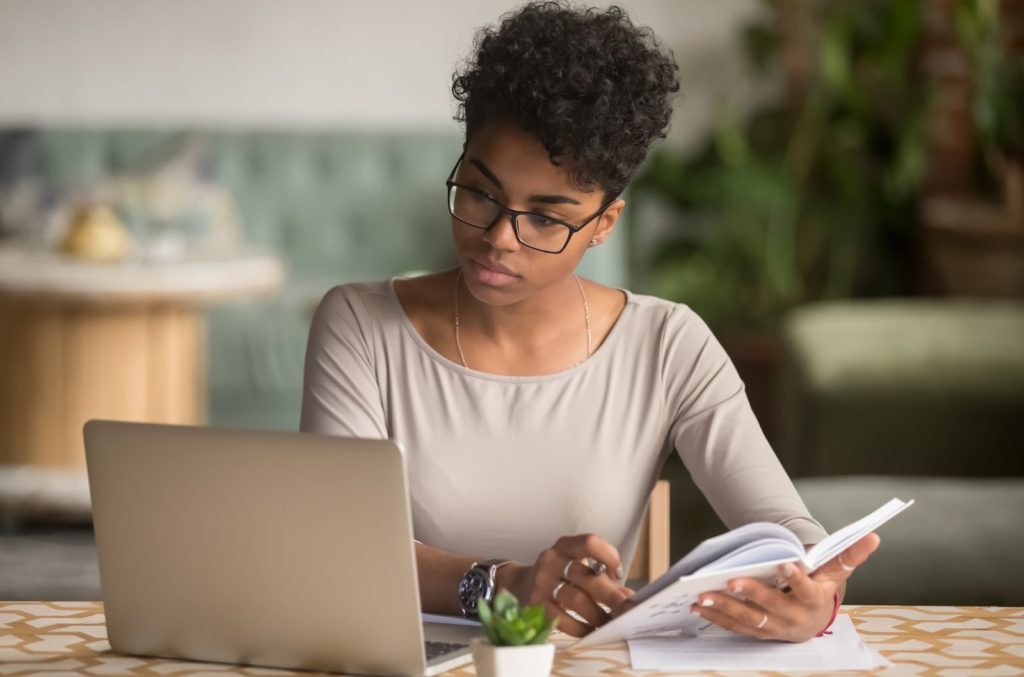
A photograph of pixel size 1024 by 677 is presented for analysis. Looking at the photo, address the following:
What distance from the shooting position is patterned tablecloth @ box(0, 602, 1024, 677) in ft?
4.21

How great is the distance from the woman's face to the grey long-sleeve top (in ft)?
0.58

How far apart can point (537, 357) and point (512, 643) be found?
0.62 meters

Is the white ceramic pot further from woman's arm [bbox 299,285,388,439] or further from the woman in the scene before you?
woman's arm [bbox 299,285,388,439]

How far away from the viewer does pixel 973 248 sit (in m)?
4.91

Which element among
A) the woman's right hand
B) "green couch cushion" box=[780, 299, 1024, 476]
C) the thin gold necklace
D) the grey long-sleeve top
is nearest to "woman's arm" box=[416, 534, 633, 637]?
the woman's right hand

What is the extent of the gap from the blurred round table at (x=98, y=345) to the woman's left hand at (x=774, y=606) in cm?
284

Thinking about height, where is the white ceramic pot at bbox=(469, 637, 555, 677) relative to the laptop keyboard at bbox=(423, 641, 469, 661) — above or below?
above

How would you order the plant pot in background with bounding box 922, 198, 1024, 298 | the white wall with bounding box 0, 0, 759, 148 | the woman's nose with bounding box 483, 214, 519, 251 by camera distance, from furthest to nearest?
the white wall with bounding box 0, 0, 759, 148 < the plant pot in background with bounding box 922, 198, 1024, 298 < the woman's nose with bounding box 483, 214, 519, 251

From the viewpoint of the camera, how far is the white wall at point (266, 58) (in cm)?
577

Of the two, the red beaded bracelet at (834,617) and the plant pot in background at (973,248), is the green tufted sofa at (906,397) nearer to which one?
the plant pot in background at (973,248)

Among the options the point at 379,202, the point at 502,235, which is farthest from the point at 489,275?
the point at 379,202

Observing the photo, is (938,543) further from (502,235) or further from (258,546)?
(258,546)

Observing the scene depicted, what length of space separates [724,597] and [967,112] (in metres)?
4.29

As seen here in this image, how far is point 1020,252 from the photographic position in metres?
4.69
